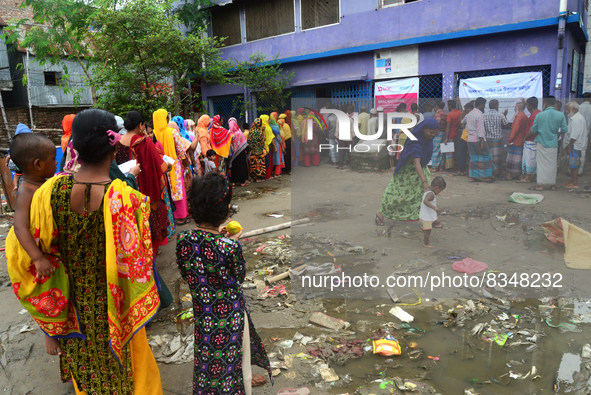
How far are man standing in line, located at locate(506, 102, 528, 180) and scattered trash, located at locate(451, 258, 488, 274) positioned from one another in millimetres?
825

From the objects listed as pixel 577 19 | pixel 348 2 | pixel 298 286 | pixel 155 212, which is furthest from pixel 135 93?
pixel 577 19

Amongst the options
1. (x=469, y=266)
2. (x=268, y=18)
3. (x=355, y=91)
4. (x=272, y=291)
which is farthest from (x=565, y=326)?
(x=268, y=18)

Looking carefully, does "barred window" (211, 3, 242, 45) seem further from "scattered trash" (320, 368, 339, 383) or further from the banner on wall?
"scattered trash" (320, 368, 339, 383)

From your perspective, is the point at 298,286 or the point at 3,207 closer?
the point at 298,286

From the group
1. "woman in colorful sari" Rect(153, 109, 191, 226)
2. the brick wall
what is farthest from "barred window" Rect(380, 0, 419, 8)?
the brick wall

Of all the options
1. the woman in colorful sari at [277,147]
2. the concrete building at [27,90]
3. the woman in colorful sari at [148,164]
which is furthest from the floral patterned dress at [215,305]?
the concrete building at [27,90]

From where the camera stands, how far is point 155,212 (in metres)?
3.87

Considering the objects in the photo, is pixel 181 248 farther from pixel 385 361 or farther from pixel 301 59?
pixel 301 59

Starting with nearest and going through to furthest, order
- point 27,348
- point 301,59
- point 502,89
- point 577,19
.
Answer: point 27,348, point 577,19, point 502,89, point 301,59

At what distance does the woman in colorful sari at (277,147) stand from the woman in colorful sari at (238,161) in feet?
3.31

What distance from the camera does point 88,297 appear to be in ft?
6.38

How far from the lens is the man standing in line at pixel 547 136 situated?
3.67 m

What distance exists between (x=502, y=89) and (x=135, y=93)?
9293 millimetres

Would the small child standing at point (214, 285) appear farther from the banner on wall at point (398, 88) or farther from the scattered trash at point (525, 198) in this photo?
the banner on wall at point (398, 88)
